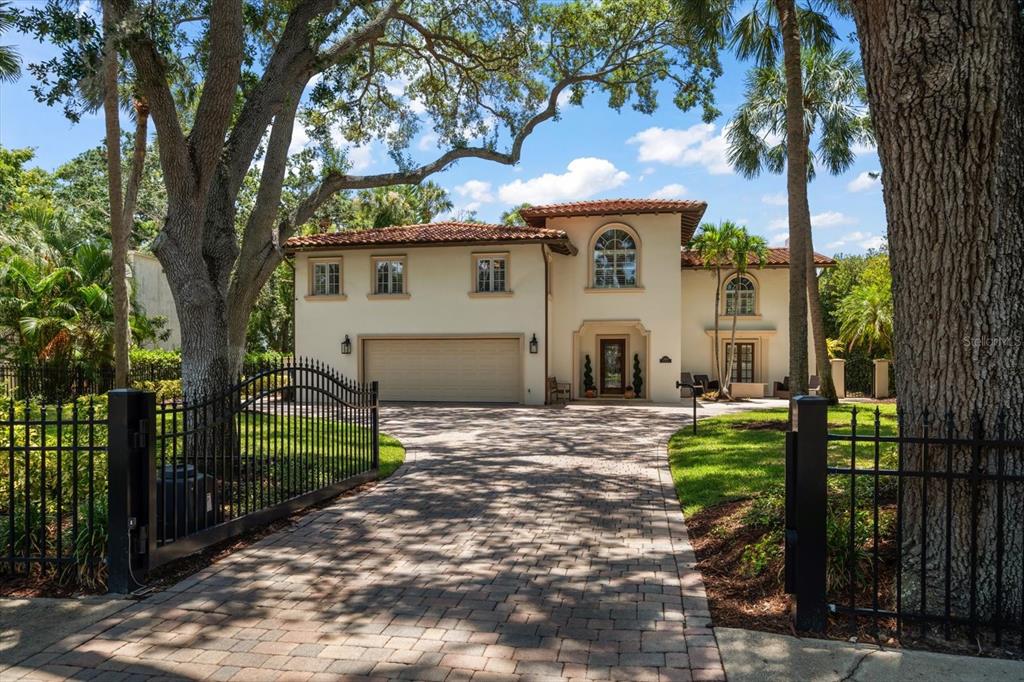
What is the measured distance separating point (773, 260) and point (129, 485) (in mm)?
25251

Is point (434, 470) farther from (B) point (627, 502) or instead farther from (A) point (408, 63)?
(A) point (408, 63)

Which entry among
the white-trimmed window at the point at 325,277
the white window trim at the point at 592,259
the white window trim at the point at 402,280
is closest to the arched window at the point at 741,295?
the white window trim at the point at 592,259

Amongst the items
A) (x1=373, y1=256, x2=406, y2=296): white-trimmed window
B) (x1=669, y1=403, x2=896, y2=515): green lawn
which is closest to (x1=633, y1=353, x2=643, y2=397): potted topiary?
(x1=669, y1=403, x2=896, y2=515): green lawn

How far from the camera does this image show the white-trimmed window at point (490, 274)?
23.7m

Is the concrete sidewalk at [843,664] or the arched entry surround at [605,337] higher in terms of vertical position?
the arched entry surround at [605,337]

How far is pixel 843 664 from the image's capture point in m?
4.00

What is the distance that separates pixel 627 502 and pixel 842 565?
386 cm

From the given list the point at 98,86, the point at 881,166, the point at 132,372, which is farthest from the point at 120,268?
the point at 881,166

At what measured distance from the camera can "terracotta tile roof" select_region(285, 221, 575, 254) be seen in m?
22.9

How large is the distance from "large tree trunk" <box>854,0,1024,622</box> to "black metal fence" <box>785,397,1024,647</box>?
0.04ft

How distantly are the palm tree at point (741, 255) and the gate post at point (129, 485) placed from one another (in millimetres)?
22387

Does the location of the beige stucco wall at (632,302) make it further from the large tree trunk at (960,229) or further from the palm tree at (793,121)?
the large tree trunk at (960,229)

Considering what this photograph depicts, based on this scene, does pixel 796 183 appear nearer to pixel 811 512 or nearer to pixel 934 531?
pixel 934 531

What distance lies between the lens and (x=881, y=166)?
4598mm
